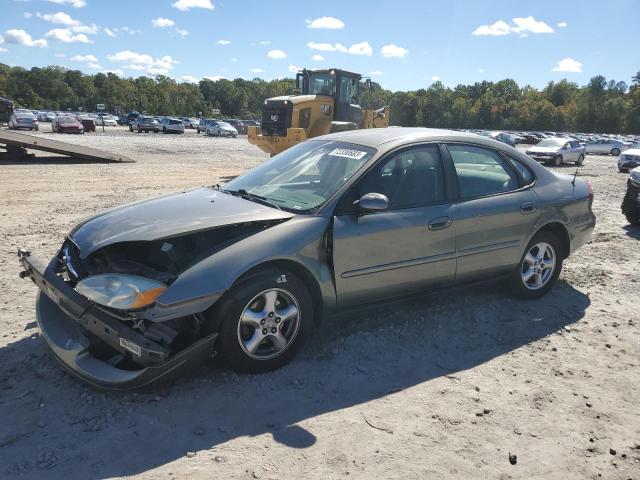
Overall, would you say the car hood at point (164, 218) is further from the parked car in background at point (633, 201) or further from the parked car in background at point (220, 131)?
the parked car in background at point (220, 131)

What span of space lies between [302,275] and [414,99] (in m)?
129

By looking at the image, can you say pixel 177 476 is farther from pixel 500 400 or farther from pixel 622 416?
pixel 622 416

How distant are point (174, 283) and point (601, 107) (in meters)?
116

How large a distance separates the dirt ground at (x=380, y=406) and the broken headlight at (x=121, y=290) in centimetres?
63

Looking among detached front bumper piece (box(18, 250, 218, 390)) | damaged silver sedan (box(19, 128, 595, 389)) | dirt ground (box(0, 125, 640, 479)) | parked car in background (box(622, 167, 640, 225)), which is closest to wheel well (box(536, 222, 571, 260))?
damaged silver sedan (box(19, 128, 595, 389))

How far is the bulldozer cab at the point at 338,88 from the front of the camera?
17359 millimetres

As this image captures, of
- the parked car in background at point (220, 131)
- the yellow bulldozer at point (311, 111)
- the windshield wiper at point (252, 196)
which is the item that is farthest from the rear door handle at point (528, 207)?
the parked car in background at point (220, 131)

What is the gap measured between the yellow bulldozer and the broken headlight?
43.3 feet

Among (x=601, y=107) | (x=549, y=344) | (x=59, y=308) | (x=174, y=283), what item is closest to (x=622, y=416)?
(x=549, y=344)

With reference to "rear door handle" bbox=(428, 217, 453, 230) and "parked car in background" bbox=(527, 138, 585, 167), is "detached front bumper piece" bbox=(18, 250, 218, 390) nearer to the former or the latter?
"rear door handle" bbox=(428, 217, 453, 230)

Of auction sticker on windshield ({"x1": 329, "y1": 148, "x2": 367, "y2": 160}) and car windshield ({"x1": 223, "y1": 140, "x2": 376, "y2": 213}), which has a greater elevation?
auction sticker on windshield ({"x1": 329, "y1": 148, "x2": 367, "y2": 160})

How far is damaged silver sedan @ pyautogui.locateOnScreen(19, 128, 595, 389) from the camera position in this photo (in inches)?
123

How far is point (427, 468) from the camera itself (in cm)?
271

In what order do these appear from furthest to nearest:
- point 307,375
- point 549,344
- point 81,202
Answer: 1. point 81,202
2. point 549,344
3. point 307,375
